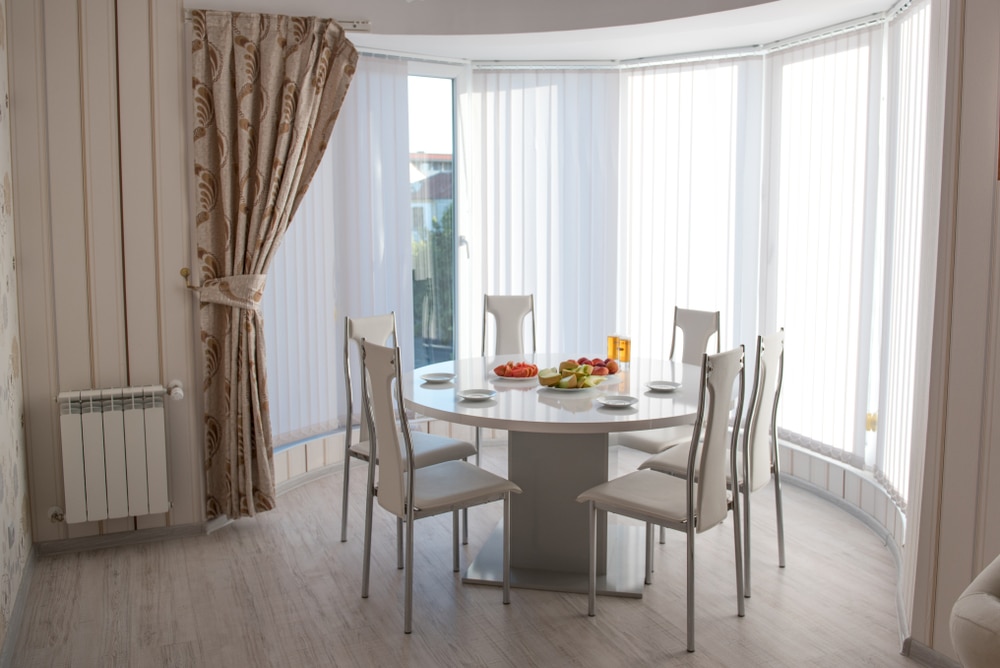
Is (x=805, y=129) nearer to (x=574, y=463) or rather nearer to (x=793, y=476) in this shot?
(x=793, y=476)

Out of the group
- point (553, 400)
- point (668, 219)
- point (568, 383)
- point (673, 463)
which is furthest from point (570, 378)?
point (668, 219)

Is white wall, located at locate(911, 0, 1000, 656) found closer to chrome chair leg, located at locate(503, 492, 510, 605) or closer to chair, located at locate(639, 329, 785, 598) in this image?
chair, located at locate(639, 329, 785, 598)

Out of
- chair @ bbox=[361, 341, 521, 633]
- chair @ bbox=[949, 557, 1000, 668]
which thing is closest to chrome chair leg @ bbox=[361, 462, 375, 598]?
chair @ bbox=[361, 341, 521, 633]

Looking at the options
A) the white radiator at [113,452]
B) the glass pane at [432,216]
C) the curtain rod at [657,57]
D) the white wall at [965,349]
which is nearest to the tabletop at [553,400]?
the white wall at [965,349]

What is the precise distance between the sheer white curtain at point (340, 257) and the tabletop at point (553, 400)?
3.47 ft

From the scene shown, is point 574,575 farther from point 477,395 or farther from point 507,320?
point 507,320

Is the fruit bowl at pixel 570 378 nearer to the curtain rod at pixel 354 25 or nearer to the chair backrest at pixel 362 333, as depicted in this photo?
the chair backrest at pixel 362 333

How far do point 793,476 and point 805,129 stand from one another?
185 cm

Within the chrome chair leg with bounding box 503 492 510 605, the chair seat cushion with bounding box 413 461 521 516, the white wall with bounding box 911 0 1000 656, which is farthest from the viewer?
the chrome chair leg with bounding box 503 492 510 605

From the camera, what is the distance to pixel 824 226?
175 inches

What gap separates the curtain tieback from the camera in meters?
3.95

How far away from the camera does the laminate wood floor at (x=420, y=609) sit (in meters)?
2.94

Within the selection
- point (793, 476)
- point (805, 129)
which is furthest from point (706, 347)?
point (805, 129)

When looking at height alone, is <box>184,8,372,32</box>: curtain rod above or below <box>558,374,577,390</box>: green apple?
above
